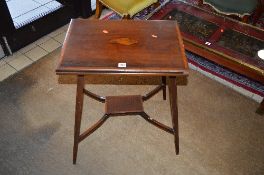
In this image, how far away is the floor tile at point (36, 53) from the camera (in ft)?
11.1

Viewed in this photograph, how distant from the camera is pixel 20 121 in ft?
8.71

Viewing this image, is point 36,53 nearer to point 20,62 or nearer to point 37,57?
point 37,57

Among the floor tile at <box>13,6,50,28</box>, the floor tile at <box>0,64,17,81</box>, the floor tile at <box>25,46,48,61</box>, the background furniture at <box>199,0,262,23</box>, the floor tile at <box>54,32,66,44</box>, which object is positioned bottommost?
the floor tile at <box>0,64,17,81</box>

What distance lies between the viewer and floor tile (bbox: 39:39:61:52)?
3.51 metres

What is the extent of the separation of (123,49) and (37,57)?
190 cm

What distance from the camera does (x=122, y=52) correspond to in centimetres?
182

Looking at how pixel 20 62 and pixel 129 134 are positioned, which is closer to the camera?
pixel 129 134

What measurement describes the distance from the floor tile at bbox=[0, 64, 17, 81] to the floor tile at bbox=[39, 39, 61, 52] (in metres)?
0.52

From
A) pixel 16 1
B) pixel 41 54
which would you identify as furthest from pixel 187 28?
pixel 16 1

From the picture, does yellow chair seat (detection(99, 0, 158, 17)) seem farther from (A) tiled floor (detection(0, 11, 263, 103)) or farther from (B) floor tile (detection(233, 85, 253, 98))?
(B) floor tile (detection(233, 85, 253, 98))

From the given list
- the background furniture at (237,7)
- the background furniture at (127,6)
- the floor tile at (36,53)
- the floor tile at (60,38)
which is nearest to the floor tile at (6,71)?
the floor tile at (36,53)

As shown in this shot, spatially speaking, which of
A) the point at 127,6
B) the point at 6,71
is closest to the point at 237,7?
the point at 127,6

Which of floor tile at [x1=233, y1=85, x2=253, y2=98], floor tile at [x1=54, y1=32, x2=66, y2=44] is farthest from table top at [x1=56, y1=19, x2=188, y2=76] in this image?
floor tile at [x1=54, y1=32, x2=66, y2=44]

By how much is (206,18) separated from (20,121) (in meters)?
2.40
